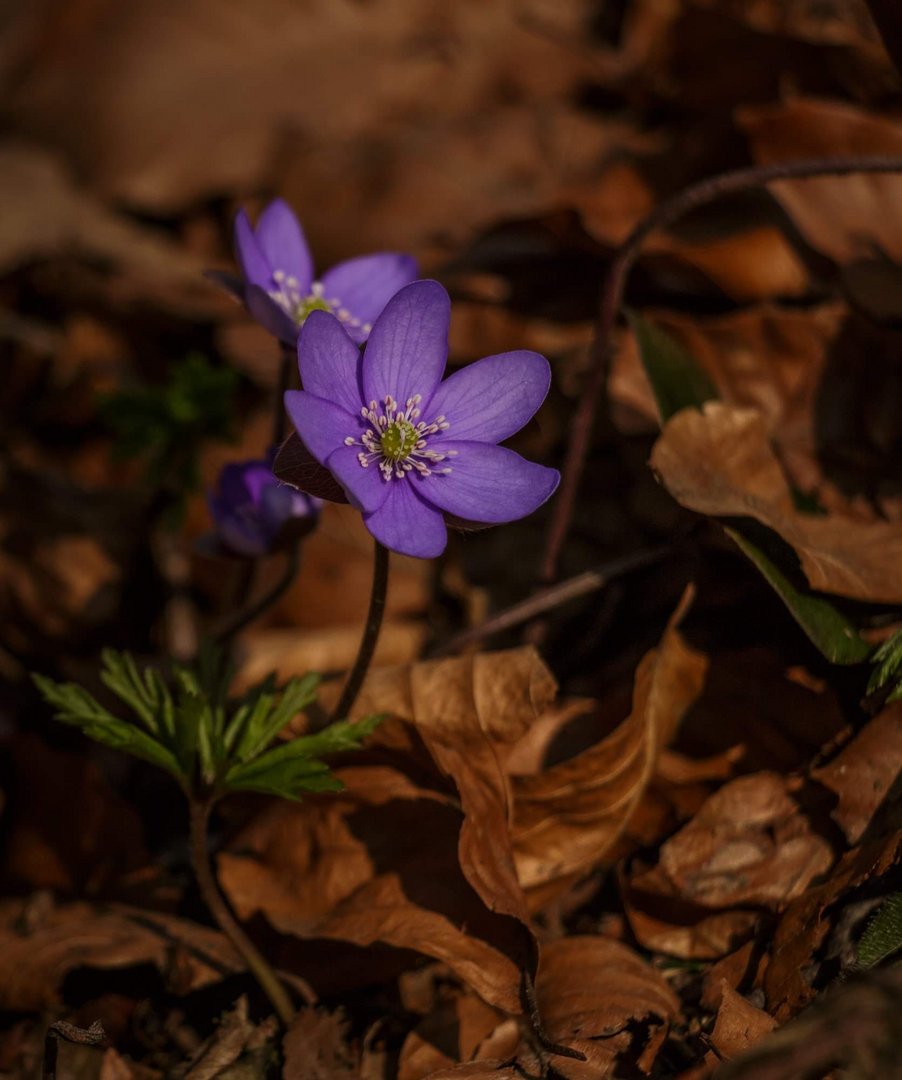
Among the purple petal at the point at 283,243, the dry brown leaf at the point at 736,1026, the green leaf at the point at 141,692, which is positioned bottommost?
the dry brown leaf at the point at 736,1026

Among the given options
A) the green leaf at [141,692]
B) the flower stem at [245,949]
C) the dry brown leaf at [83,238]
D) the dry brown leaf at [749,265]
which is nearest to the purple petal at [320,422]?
the green leaf at [141,692]

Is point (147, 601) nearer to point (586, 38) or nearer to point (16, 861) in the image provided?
point (16, 861)

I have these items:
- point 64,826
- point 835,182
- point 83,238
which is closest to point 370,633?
point 64,826

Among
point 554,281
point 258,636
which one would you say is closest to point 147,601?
point 258,636

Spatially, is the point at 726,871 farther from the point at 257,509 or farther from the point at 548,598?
the point at 257,509

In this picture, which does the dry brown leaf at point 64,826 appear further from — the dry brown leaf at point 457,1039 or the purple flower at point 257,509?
the dry brown leaf at point 457,1039

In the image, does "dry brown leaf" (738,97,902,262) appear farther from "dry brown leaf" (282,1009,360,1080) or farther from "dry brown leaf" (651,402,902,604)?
"dry brown leaf" (282,1009,360,1080)
